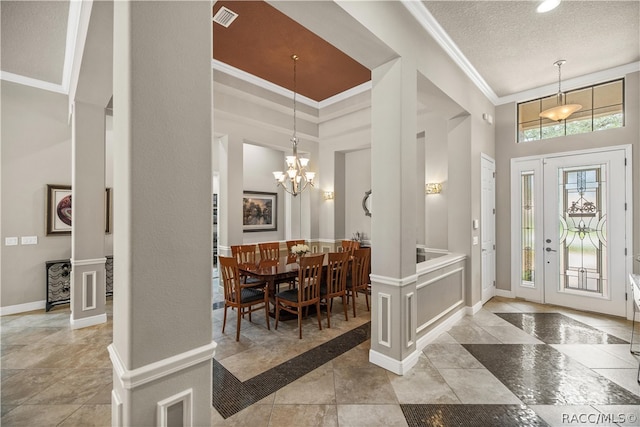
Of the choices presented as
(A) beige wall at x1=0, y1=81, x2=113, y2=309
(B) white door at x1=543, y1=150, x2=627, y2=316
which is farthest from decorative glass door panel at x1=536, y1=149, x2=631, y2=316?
(A) beige wall at x1=0, y1=81, x2=113, y2=309

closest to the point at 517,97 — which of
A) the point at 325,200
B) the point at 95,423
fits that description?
the point at 325,200

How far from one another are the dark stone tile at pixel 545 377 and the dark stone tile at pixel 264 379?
137 cm

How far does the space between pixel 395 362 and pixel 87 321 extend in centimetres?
386

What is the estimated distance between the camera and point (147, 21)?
42.5 inches

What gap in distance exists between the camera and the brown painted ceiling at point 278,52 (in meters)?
3.14

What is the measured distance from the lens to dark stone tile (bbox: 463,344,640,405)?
2180 millimetres

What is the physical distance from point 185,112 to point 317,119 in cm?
524

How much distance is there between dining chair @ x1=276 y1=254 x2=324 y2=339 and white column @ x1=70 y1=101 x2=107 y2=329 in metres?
2.47

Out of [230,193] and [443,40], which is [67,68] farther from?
[443,40]

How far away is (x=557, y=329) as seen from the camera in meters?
3.47

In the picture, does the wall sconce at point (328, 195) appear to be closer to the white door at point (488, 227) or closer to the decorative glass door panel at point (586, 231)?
the white door at point (488, 227)

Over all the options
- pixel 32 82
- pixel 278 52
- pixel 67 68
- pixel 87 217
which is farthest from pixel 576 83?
pixel 32 82

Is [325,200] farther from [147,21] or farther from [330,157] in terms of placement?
[147,21]

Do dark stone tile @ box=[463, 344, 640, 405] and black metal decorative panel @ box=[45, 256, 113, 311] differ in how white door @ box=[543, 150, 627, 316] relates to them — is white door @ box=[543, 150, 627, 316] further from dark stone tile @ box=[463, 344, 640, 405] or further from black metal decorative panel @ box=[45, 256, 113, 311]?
black metal decorative panel @ box=[45, 256, 113, 311]
